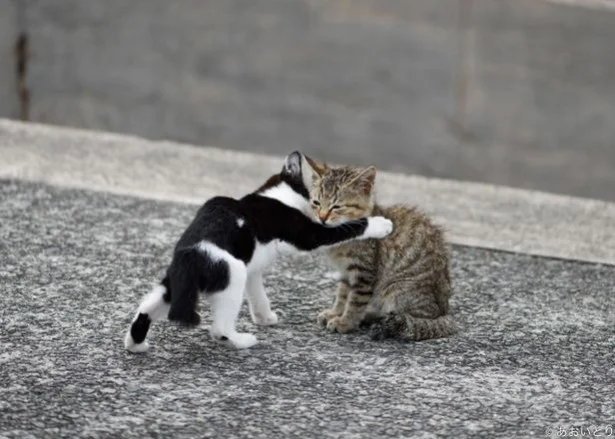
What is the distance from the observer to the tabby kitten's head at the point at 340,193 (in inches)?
183

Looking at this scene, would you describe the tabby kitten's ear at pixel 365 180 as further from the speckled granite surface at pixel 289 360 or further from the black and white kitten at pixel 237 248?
the speckled granite surface at pixel 289 360

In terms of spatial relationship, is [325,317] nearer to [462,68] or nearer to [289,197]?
[289,197]

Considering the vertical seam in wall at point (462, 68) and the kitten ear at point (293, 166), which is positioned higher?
the vertical seam in wall at point (462, 68)

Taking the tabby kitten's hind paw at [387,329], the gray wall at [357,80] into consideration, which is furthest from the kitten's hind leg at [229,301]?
the gray wall at [357,80]

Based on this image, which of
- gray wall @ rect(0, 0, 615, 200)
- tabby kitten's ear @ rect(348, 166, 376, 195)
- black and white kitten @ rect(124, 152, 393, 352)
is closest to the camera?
black and white kitten @ rect(124, 152, 393, 352)

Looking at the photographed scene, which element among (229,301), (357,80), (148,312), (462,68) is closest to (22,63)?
(357,80)

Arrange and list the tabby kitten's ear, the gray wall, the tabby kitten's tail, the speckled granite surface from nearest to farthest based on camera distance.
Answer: the speckled granite surface
the tabby kitten's tail
the tabby kitten's ear
the gray wall

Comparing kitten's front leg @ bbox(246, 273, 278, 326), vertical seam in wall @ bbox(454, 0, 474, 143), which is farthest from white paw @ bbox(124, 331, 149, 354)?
vertical seam in wall @ bbox(454, 0, 474, 143)

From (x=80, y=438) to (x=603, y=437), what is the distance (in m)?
1.62

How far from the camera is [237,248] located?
14.3 feet

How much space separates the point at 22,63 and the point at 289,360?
4057 mm

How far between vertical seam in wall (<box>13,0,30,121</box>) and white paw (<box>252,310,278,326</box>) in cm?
361

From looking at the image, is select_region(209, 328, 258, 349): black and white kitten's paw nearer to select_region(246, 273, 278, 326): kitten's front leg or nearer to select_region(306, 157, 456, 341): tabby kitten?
select_region(246, 273, 278, 326): kitten's front leg

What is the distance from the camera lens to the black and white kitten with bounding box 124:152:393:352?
13.8ft
